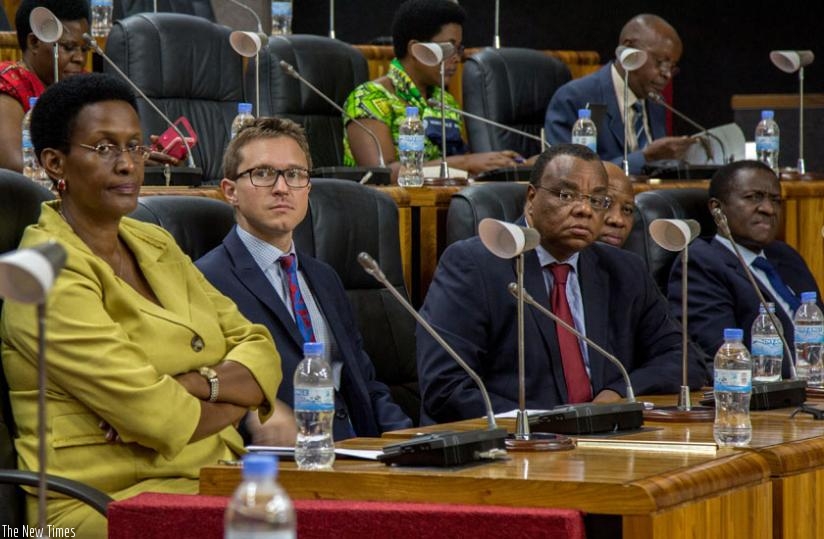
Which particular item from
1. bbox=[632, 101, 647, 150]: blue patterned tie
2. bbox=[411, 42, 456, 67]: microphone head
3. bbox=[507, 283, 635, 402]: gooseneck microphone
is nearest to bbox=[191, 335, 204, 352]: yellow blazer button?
bbox=[507, 283, 635, 402]: gooseneck microphone

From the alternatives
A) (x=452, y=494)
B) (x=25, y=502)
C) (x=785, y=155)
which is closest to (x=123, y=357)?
(x=25, y=502)

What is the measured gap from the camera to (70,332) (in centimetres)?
238

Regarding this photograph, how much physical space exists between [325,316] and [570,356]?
0.55 meters

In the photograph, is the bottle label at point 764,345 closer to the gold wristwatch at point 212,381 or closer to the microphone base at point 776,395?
the microphone base at point 776,395

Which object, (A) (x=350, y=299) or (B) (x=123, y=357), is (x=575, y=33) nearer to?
(A) (x=350, y=299)

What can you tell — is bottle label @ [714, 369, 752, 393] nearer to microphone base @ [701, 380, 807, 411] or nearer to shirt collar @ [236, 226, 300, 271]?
microphone base @ [701, 380, 807, 411]

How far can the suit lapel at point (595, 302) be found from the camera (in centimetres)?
336

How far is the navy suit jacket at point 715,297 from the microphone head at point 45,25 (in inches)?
67.6

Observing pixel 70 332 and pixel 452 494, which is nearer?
pixel 452 494

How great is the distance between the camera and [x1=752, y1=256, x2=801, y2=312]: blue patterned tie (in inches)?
168

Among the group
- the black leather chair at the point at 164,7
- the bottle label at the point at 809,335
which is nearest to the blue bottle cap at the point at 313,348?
the bottle label at the point at 809,335

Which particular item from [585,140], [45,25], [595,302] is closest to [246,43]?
[45,25]

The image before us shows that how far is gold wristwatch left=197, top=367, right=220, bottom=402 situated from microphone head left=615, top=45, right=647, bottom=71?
2.89m

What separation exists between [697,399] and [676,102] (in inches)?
177
